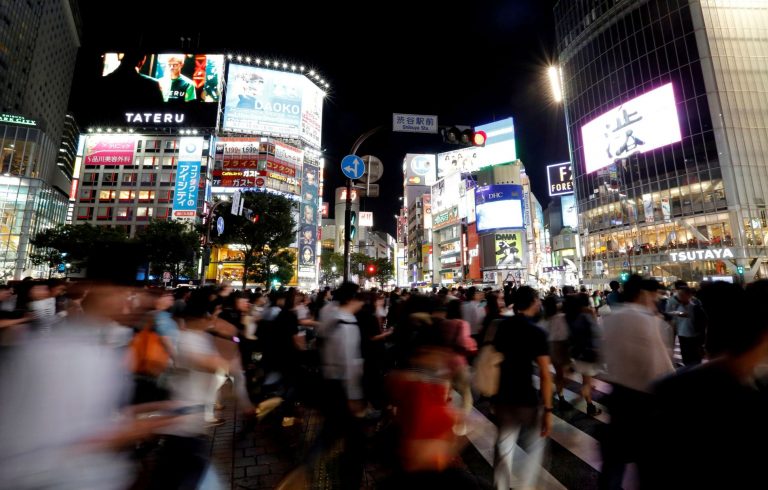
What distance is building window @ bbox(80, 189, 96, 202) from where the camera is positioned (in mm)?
62031

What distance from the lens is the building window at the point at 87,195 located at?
62031mm

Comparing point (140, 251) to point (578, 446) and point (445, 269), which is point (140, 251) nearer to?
point (578, 446)

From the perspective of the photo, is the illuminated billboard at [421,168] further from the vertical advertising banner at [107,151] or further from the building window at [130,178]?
the vertical advertising banner at [107,151]

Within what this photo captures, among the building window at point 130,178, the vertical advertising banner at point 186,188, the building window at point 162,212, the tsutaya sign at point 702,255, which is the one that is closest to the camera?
the tsutaya sign at point 702,255

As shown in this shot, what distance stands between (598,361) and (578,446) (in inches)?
65.4

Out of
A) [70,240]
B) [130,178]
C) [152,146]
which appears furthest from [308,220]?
[70,240]

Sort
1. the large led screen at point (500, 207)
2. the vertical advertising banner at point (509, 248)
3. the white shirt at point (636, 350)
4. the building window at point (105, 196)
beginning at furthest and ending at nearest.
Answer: the building window at point (105, 196) → the vertical advertising banner at point (509, 248) → the large led screen at point (500, 207) → the white shirt at point (636, 350)

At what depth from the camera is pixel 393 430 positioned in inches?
81.9

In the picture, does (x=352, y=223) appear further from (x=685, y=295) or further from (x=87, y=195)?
(x=87, y=195)

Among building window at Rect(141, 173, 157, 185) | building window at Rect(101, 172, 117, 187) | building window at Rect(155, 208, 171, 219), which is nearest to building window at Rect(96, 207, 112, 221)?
building window at Rect(101, 172, 117, 187)

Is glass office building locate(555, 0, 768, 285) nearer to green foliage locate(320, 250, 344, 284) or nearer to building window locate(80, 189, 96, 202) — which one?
green foliage locate(320, 250, 344, 284)

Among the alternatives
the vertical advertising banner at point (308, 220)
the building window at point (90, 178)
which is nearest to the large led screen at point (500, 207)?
the vertical advertising banner at point (308, 220)

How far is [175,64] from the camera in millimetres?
A: 60875

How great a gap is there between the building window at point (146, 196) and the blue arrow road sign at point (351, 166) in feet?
221
